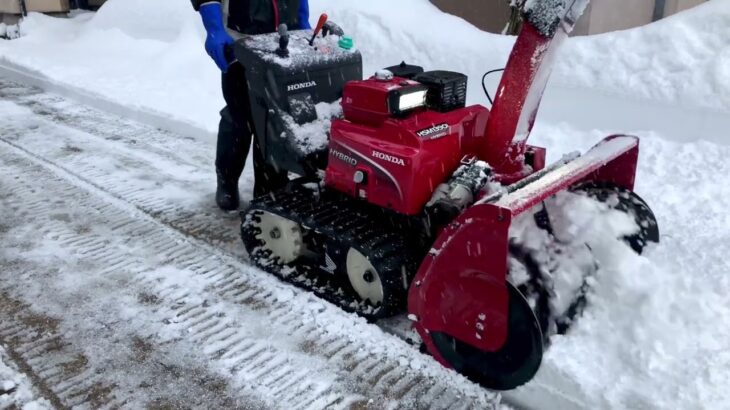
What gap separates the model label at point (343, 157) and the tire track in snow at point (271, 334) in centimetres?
73

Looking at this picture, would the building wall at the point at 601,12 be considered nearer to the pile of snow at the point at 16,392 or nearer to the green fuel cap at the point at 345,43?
the green fuel cap at the point at 345,43

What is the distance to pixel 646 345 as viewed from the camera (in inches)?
97.3

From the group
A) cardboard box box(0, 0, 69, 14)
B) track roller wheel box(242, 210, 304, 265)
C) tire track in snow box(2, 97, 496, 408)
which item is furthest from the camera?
cardboard box box(0, 0, 69, 14)

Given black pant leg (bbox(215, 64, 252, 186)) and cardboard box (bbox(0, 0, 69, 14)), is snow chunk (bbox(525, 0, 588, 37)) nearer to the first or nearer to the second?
black pant leg (bbox(215, 64, 252, 186))

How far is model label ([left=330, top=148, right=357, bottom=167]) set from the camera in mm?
3209

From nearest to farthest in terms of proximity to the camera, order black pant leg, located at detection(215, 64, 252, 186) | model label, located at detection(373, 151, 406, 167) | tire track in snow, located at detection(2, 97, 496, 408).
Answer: tire track in snow, located at detection(2, 97, 496, 408) → model label, located at detection(373, 151, 406, 167) → black pant leg, located at detection(215, 64, 252, 186)

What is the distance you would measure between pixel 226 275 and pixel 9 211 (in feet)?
6.25

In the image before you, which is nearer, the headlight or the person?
the headlight

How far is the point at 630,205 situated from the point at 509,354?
45.4 inches

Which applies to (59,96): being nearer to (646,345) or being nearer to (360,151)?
(360,151)

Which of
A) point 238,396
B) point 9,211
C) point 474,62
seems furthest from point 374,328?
point 474,62

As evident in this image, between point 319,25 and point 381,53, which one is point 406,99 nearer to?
point 319,25

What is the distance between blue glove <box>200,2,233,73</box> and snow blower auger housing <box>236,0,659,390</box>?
0.91ft

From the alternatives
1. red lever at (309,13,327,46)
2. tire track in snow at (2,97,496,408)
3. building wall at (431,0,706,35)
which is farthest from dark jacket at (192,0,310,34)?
building wall at (431,0,706,35)
